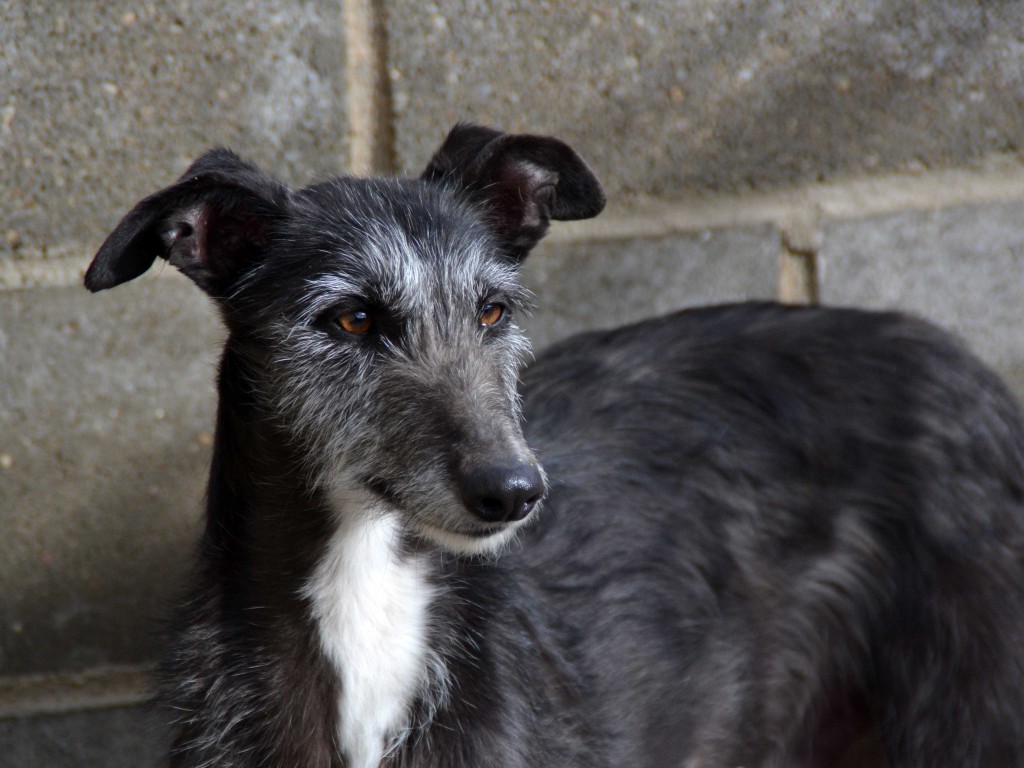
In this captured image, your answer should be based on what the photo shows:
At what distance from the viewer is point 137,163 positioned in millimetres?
3268

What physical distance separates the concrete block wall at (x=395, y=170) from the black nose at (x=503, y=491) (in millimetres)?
1497

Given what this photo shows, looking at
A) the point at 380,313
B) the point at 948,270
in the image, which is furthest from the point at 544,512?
the point at 948,270

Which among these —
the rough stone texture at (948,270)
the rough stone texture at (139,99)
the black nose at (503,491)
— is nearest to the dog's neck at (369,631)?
the black nose at (503,491)

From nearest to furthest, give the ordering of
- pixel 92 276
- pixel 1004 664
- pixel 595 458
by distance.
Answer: pixel 92 276, pixel 1004 664, pixel 595 458

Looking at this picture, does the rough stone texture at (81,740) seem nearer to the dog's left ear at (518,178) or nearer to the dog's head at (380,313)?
the dog's head at (380,313)

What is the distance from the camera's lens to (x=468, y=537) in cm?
222

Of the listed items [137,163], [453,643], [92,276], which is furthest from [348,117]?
[453,643]

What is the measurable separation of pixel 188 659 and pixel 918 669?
5.64ft

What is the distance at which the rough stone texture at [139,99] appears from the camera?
3.17 m

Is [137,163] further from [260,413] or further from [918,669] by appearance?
[918,669]

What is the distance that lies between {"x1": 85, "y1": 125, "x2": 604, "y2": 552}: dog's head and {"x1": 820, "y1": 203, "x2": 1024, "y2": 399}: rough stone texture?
4.17 feet

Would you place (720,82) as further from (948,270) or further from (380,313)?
(380,313)

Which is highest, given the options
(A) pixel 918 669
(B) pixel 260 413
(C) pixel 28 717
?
(B) pixel 260 413

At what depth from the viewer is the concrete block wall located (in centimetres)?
325
